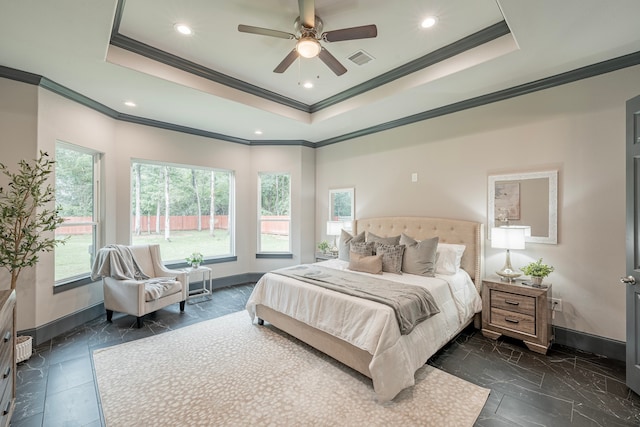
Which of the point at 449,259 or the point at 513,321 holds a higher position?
the point at 449,259

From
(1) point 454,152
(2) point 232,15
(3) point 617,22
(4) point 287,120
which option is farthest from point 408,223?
(2) point 232,15

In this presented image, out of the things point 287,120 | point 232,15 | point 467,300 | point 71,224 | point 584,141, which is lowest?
point 467,300

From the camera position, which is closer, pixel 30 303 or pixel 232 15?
pixel 232 15

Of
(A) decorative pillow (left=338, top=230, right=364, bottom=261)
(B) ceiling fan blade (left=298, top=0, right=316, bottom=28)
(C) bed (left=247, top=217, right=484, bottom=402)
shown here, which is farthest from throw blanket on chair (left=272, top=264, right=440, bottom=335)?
(B) ceiling fan blade (left=298, top=0, right=316, bottom=28)

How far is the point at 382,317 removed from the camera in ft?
7.32

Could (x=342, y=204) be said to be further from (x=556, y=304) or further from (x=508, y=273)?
(x=556, y=304)

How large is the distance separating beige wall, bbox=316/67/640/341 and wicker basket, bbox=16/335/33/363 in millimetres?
4912

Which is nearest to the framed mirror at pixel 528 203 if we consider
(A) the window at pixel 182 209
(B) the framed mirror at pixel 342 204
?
(B) the framed mirror at pixel 342 204

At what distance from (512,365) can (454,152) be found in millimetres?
2668

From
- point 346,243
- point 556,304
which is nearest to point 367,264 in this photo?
point 346,243

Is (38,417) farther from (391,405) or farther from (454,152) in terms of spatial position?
(454,152)

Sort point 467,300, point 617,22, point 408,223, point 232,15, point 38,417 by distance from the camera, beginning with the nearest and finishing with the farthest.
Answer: point 38,417 → point 617,22 → point 232,15 → point 467,300 → point 408,223

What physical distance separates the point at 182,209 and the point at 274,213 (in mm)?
1765

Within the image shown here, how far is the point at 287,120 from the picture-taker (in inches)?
175
